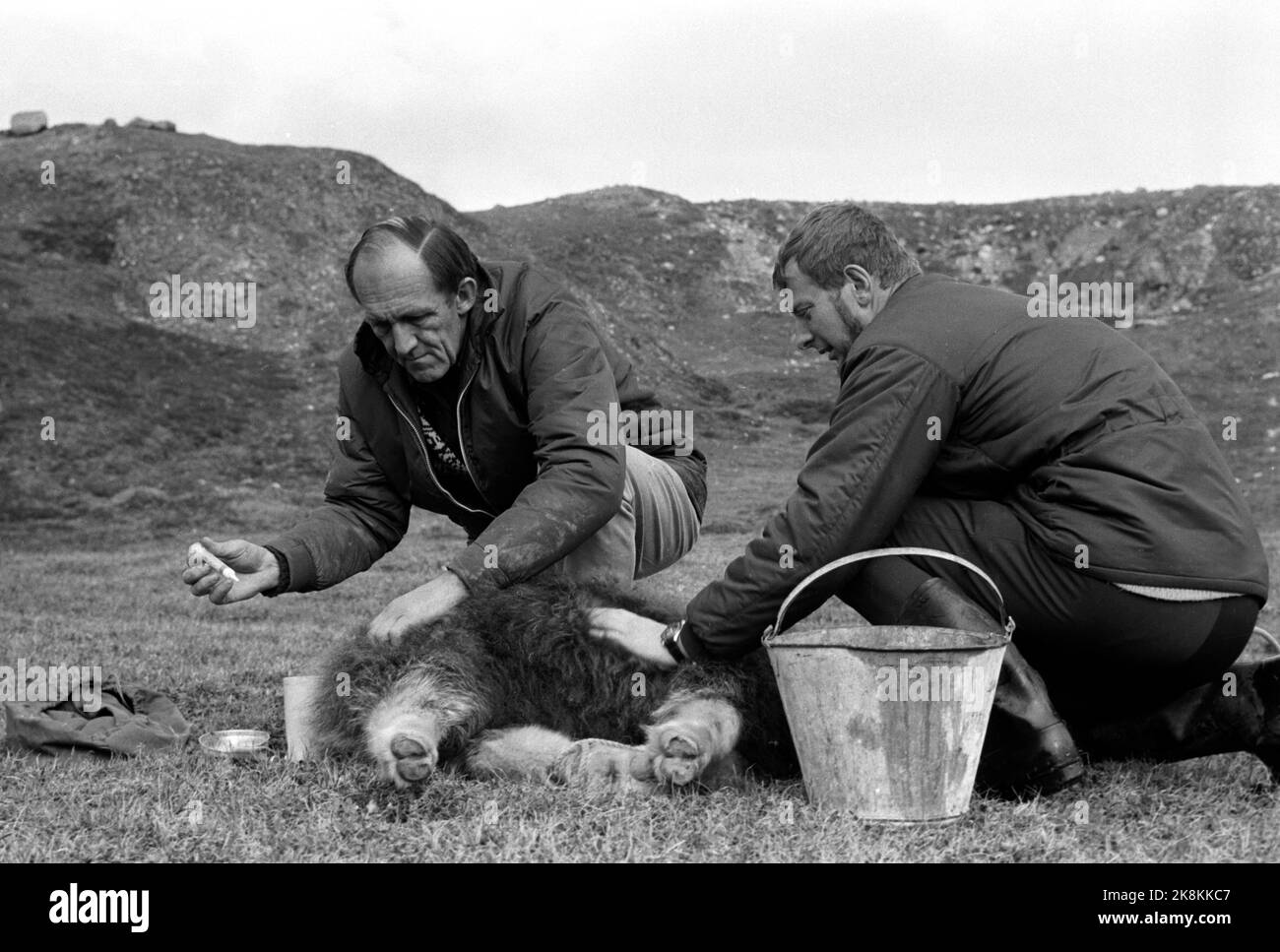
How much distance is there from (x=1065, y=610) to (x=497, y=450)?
2142 mm

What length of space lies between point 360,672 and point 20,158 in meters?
28.6

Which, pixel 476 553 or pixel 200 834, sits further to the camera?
pixel 476 553

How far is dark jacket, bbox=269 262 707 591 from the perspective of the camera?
13.3ft

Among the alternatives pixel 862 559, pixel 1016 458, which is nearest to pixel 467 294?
pixel 862 559

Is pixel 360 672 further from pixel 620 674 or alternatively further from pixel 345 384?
pixel 345 384

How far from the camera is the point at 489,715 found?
3.87 metres

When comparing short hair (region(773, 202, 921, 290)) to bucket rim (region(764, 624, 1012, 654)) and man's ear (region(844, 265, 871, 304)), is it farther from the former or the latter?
bucket rim (region(764, 624, 1012, 654))

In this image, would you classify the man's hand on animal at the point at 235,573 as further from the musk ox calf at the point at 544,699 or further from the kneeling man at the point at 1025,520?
the kneeling man at the point at 1025,520

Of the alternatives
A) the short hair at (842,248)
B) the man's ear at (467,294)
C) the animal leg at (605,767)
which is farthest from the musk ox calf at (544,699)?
the short hair at (842,248)

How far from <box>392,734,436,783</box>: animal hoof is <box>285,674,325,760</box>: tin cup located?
2.91 feet
